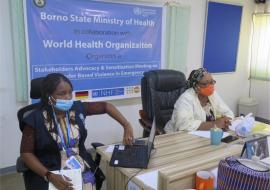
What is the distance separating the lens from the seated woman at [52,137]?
1.58 meters

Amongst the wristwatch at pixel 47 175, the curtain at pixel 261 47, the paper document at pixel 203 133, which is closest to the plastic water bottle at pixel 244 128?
the paper document at pixel 203 133

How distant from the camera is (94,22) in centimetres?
292

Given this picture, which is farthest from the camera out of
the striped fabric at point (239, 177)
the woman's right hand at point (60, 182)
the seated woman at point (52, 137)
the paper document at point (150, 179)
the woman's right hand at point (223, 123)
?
the woman's right hand at point (223, 123)

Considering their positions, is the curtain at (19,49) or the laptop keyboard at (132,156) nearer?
the laptop keyboard at (132,156)

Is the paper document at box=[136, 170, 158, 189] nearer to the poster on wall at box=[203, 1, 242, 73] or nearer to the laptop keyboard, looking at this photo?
the laptop keyboard

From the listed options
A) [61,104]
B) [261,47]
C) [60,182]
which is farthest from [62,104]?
[261,47]

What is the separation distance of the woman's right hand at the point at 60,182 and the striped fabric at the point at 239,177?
2.63 feet

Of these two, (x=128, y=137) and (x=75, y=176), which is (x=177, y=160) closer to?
(x=128, y=137)

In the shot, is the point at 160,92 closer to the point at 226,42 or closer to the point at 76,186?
the point at 76,186

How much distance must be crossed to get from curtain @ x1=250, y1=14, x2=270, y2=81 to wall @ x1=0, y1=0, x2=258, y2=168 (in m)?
0.12

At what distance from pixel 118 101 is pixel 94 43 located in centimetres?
80

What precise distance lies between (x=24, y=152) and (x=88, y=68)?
1.54 m

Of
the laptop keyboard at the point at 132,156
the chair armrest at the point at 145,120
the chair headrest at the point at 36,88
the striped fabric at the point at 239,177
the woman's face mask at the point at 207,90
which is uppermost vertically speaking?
the chair headrest at the point at 36,88

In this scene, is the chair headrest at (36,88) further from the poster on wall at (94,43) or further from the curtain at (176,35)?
the curtain at (176,35)
